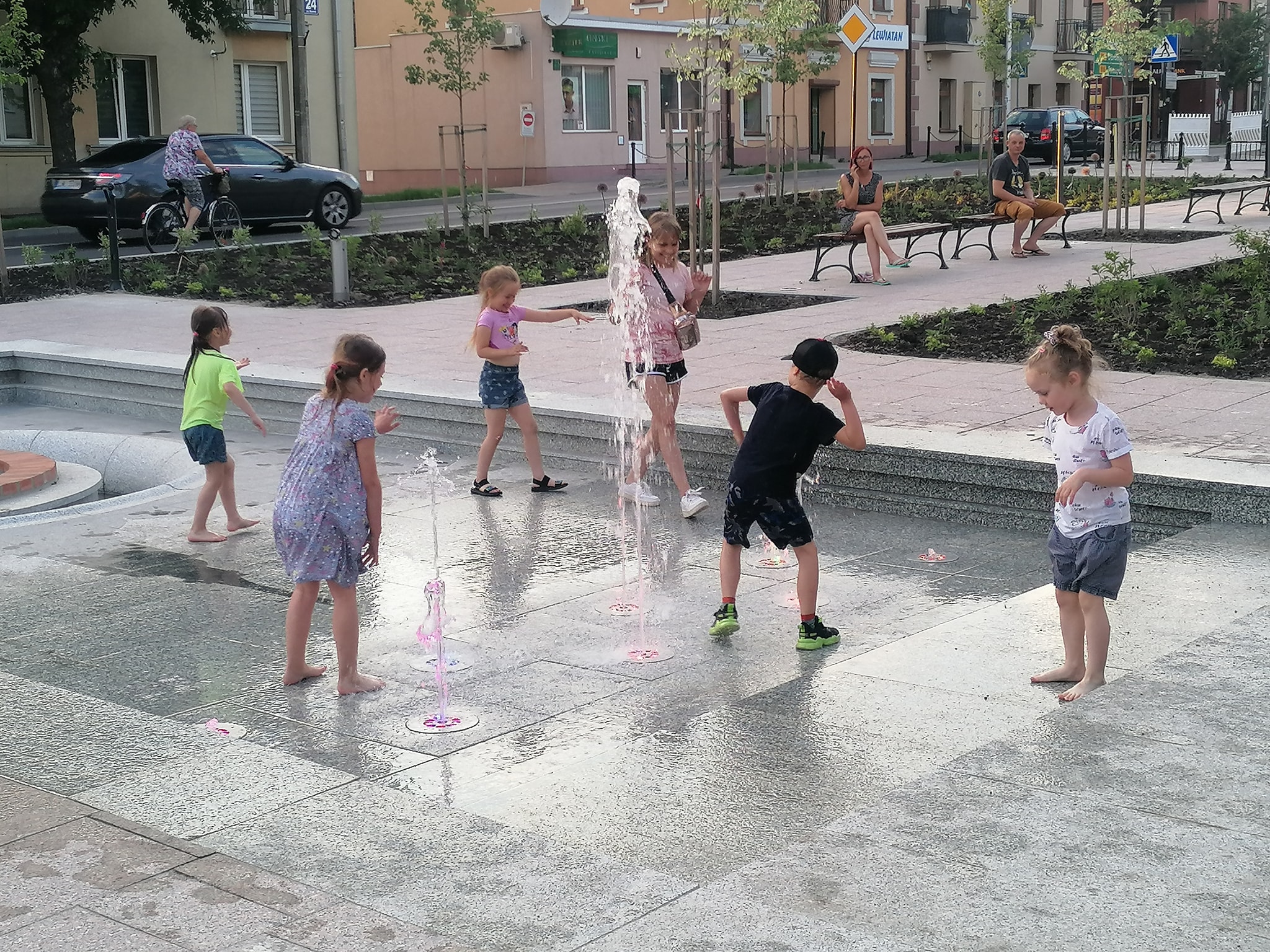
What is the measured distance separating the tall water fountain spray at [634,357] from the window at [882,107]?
46343 mm

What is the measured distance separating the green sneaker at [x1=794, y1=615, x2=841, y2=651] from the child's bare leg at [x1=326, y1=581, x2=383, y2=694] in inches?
61.2

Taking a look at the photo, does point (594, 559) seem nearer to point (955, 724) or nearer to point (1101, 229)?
point (955, 724)

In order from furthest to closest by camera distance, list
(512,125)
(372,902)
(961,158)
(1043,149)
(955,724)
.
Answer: (961,158) → (1043,149) → (512,125) → (955,724) → (372,902)

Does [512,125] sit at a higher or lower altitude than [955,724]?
higher

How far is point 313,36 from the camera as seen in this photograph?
34.2 meters

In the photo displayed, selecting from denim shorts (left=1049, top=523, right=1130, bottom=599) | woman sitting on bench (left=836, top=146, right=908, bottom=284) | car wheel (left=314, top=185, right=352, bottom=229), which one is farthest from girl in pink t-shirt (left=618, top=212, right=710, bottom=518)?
car wheel (left=314, top=185, right=352, bottom=229)

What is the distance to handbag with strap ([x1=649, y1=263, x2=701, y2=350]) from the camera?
7.59m

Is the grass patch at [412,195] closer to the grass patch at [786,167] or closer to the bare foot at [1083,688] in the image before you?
the grass patch at [786,167]

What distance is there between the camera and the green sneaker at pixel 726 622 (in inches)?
228

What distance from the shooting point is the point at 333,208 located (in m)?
24.3

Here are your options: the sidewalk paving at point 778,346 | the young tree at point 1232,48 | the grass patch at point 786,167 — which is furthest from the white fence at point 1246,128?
the sidewalk paving at point 778,346

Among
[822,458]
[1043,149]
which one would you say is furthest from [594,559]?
[1043,149]

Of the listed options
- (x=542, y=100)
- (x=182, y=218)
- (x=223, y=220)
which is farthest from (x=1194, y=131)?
(x=182, y=218)

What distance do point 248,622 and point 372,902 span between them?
2.85 metres
